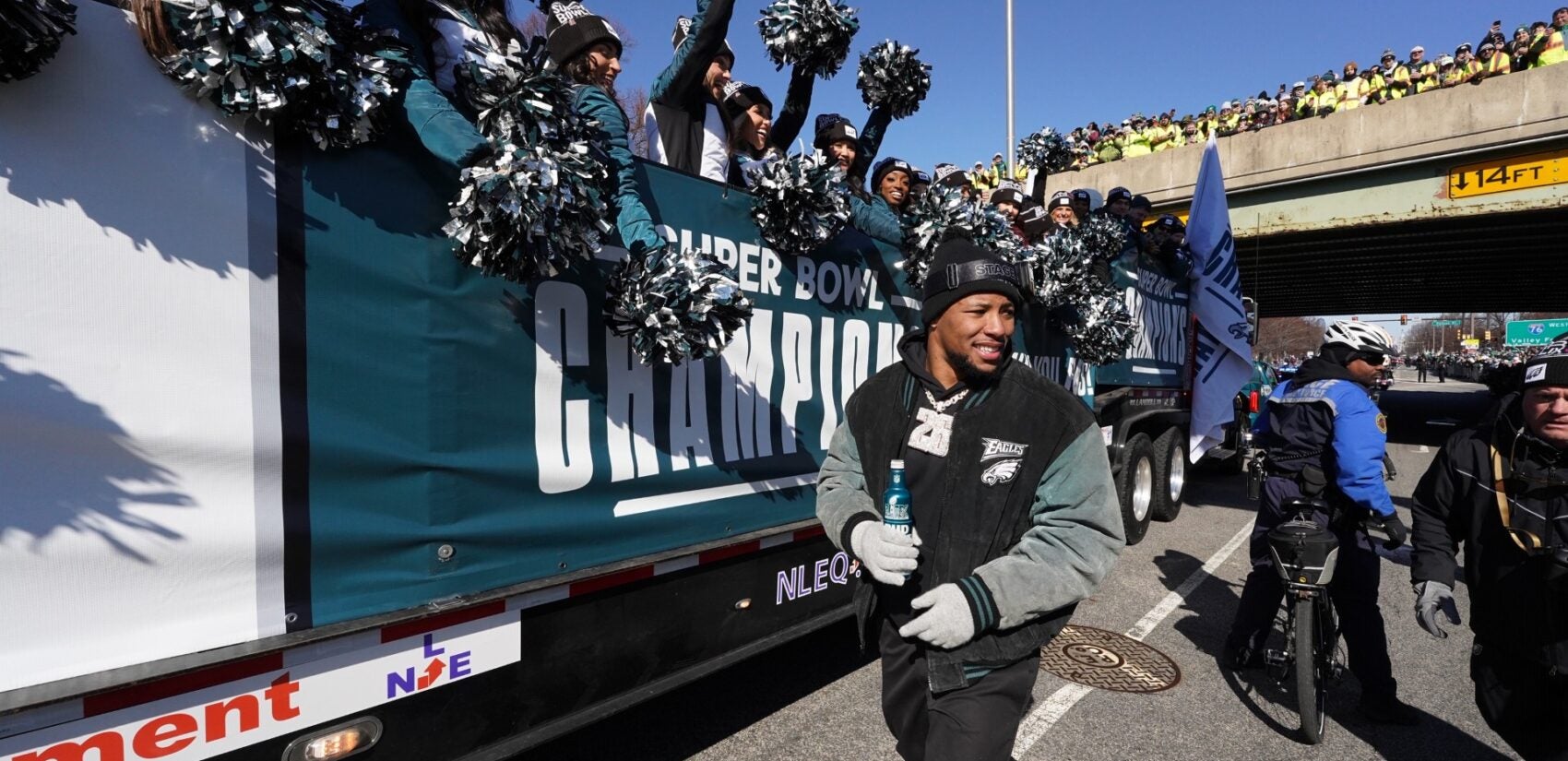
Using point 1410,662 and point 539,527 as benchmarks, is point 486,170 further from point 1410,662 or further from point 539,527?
point 1410,662

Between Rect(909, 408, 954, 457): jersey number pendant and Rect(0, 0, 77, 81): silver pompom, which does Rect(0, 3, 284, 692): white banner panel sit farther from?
Rect(909, 408, 954, 457): jersey number pendant

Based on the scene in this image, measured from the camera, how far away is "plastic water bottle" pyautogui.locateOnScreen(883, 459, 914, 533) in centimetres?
176

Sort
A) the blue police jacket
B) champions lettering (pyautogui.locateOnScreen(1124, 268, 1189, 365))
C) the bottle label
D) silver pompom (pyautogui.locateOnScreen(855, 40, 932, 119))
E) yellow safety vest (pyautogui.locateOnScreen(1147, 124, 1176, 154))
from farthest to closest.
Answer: yellow safety vest (pyautogui.locateOnScreen(1147, 124, 1176, 154))
champions lettering (pyautogui.locateOnScreen(1124, 268, 1189, 365))
silver pompom (pyautogui.locateOnScreen(855, 40, 932, 119))
the blue police jacket
the bottle label

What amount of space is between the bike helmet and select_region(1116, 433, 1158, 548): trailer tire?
2641 millimetres

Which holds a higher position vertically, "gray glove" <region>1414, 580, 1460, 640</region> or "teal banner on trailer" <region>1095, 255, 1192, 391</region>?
"teal banner on trailer" <region>1095, 255, 1192, 391</region>

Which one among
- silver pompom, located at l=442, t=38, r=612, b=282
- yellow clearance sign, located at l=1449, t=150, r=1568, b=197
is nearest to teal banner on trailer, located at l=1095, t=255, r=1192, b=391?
silver pompom, located at l=442, t=38, r=612, b=282

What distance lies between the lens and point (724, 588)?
9.72 ft

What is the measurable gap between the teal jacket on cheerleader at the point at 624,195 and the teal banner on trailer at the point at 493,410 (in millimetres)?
124

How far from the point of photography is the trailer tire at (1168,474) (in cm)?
745

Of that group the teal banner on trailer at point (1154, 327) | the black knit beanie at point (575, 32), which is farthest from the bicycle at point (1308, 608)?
the black knit beanie at point (575, 32)

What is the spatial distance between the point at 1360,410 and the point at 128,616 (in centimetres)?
455

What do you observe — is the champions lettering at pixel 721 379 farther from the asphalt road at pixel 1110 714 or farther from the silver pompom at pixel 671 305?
the asphalt road at pixel 1110 714

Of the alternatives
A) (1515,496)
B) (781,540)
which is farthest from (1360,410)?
(781,540)

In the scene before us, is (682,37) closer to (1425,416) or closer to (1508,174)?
(1508,174)
